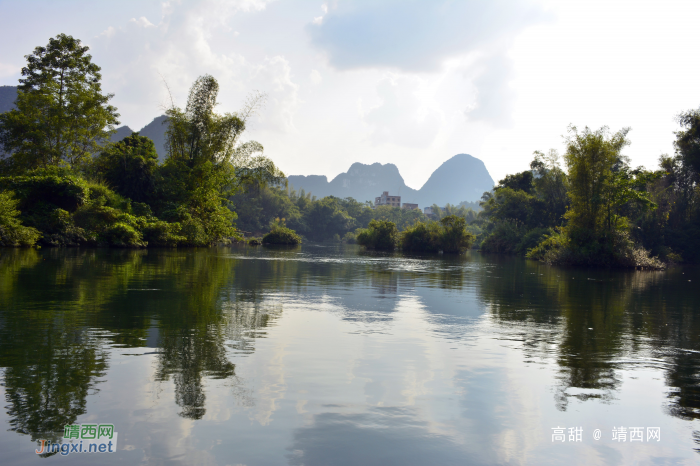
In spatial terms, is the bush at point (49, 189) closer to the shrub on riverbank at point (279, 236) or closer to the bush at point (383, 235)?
the shrub on riverbank at point (279, 236)

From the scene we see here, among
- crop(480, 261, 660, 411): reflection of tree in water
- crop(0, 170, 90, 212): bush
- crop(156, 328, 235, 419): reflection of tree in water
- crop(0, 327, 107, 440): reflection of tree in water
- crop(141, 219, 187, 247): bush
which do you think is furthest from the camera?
crop(141, 219, 187, 247): bush

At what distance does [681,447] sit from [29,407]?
517cm

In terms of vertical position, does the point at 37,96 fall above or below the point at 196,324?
above

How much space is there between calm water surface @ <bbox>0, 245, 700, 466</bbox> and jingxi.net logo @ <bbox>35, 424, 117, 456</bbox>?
0.22 ft

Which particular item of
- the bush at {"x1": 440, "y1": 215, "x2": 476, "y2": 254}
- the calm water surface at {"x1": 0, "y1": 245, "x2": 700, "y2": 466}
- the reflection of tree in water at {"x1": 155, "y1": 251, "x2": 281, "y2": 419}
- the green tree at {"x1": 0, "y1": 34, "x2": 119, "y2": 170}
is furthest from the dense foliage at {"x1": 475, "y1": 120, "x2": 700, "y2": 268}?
the green tree at {"x1": 0, "y1": 34, "x2": 119, "y2": 170}

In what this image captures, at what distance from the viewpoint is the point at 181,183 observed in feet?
116

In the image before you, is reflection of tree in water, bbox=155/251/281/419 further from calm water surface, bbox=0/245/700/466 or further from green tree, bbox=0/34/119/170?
green tree, bbox=0/34/119/170

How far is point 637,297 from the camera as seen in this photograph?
1345cm

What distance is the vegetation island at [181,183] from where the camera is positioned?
2809cm

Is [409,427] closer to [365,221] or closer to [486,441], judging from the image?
[486,441]

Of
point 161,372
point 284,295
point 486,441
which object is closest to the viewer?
point 486,441

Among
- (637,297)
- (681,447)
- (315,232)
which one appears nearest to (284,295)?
(681,447)

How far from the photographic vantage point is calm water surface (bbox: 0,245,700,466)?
336 centimetres

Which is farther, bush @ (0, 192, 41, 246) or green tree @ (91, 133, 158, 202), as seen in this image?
green tree @ (91, 133, 158, 202)
